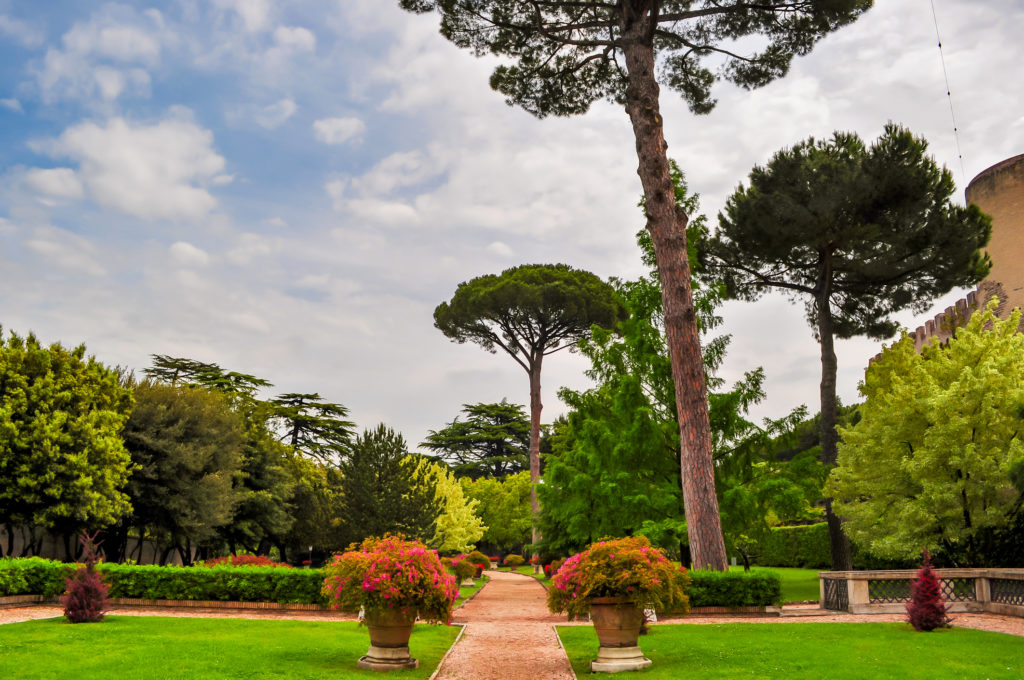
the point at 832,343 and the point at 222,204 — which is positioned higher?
the point at 222,204

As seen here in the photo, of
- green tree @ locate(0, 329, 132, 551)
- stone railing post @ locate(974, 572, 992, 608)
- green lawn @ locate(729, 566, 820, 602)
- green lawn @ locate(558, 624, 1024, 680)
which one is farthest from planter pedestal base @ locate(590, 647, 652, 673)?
green tree @ locate(0, 329, 132, 551)

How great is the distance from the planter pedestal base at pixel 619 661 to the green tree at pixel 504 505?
4409 centimetres

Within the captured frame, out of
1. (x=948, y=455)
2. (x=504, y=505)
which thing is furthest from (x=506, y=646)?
(x=504, y=505)

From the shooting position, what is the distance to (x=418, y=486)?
32.5 meters

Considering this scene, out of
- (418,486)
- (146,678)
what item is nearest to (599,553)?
(146,678)

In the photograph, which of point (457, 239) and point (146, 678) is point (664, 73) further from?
point (146, 678)

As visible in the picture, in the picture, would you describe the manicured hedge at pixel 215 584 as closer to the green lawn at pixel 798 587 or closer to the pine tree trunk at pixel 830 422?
the green lawn at pixel 798 587

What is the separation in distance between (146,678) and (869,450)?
59.2 feet

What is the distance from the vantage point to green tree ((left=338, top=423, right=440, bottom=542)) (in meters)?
29.5

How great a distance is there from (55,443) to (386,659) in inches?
578

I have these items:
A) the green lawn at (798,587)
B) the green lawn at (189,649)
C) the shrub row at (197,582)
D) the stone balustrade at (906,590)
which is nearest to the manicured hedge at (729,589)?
the shrub row at (197,582)

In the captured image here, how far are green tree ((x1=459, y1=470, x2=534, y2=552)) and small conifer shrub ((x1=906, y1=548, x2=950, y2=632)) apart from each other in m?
41.6

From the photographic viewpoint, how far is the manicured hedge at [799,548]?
35.6 m

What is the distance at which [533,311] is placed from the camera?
140 ft
